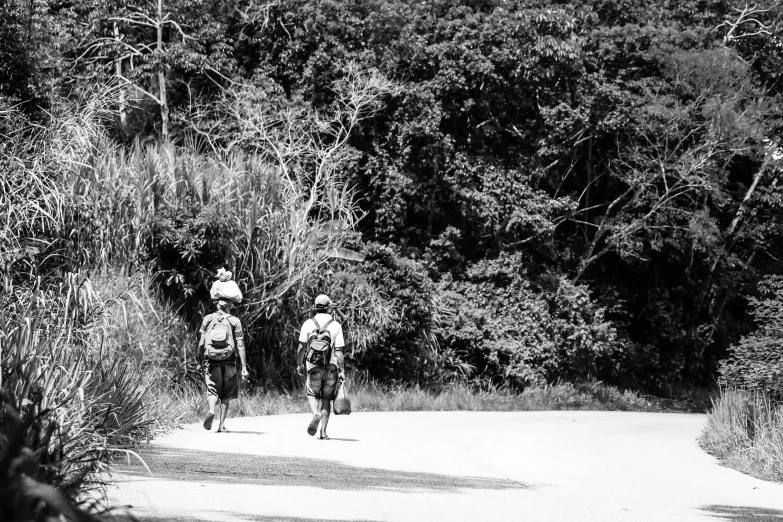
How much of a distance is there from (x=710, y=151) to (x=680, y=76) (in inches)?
97.1

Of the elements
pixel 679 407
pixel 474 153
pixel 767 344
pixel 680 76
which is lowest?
pixel 679 407

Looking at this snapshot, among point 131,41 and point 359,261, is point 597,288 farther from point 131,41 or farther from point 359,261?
point 131,41

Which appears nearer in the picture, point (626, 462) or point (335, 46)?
point (626, 462)

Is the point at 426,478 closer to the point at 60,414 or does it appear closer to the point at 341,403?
the point at 341,403

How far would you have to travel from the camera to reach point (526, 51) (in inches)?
1115

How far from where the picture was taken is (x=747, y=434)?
13.7 metres

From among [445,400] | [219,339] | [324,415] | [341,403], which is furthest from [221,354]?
[445,400]

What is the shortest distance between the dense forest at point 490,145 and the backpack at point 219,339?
856 centimetres

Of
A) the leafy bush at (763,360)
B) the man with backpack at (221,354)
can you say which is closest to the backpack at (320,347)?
the man with backpack at (221,354)

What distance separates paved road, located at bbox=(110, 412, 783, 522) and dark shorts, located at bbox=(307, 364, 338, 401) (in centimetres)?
59

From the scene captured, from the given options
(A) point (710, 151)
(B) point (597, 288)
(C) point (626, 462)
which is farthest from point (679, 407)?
(C) point (626, 462)

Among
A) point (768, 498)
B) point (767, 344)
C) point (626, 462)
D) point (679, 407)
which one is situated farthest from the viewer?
point (679, 407)

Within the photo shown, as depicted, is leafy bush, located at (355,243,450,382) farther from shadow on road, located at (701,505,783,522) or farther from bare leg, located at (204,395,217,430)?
shadow on road, located at (701,505,783,522)

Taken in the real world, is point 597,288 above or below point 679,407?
above
